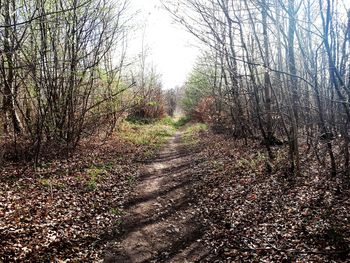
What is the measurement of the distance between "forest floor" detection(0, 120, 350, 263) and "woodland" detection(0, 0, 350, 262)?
0.04m

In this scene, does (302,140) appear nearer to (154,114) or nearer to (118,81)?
(118,81)

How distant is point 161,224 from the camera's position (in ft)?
23.9

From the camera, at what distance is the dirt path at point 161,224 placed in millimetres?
5926

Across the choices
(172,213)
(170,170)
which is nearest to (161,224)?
(172,213)

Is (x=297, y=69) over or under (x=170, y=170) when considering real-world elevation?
over

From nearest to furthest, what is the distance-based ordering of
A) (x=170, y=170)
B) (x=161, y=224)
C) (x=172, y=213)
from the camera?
(x=161, y=224), (x=172, y=213), (x=170, y=170)

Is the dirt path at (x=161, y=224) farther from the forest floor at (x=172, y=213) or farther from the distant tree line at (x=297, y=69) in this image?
the distant tree line at (x=297, y=69)

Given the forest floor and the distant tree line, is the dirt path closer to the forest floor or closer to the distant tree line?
the forest floor

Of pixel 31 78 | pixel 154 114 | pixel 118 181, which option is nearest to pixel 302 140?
pixel 118 181

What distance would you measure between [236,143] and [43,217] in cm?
1161

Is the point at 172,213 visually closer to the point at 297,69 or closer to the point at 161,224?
the point at 161,224

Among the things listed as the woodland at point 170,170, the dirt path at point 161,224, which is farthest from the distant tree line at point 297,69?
the dirt path at point 161,224

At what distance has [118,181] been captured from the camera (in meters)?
10.5

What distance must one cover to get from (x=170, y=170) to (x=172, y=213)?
4.47 metres
